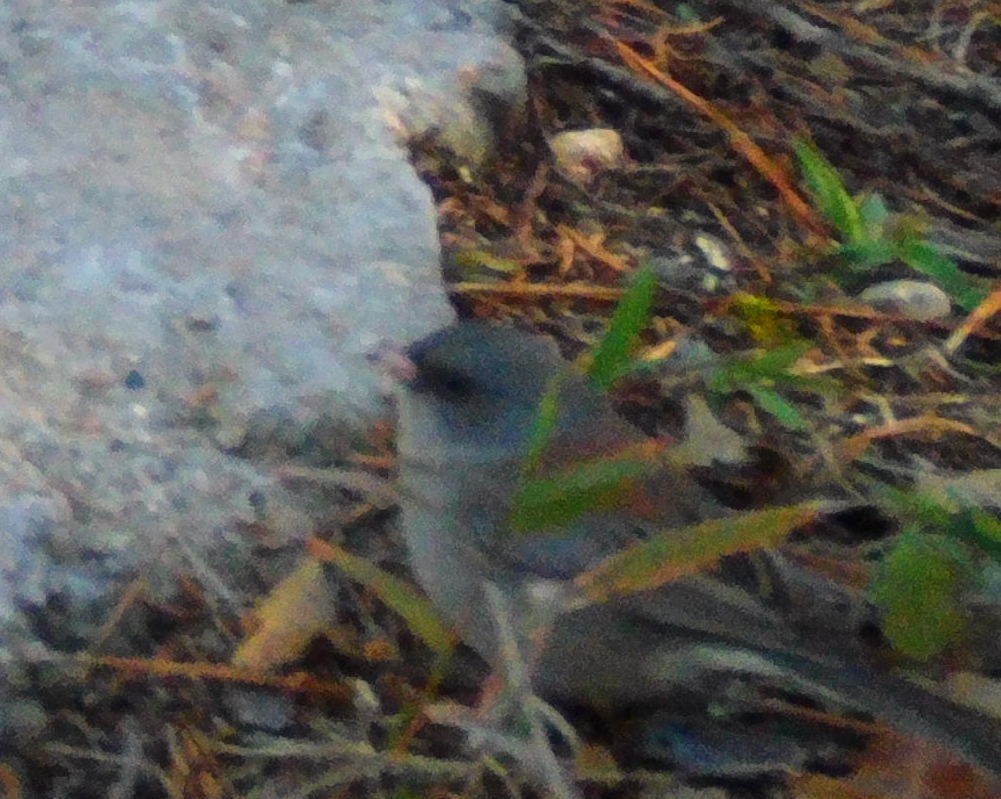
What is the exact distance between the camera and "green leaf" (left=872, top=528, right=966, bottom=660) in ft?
5.01

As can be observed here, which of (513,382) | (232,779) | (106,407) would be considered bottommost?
(232,779)

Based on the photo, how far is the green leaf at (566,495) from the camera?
142 cm

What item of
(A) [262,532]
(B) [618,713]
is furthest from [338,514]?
(B) [618,713]

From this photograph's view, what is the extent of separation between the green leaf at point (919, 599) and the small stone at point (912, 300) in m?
0.91

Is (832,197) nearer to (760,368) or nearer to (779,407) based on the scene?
(779,407)

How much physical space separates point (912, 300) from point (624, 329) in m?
0.94

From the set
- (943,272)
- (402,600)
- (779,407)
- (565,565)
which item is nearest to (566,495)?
(402,600)

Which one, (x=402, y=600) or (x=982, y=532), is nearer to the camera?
(x=402, y=600)

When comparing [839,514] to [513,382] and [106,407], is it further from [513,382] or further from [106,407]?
[106,407]

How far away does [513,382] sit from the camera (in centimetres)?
198

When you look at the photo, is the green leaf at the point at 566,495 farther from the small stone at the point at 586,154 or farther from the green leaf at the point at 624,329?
the small stone at the point at 586,154

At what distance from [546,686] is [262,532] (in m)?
0.45

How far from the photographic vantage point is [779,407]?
83.8 inches

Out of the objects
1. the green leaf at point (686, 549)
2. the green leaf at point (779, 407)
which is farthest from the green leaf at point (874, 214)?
the green leaf at point (686, 549)
